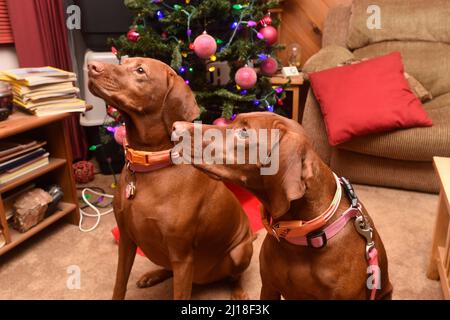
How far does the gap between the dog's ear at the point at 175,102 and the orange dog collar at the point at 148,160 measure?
9 cm

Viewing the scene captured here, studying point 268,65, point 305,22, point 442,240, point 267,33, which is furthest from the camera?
point 305,22

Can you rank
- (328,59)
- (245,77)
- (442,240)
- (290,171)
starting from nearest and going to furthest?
(290,171) < (442,240) < (245,77) < (328,59)

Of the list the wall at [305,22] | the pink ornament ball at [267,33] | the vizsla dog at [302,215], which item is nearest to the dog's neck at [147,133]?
the vizsla dog at [302,215]

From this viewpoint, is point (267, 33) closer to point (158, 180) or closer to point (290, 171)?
point (158, 180)

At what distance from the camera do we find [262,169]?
37.2 inches

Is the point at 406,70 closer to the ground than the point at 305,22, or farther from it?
closer to the ground

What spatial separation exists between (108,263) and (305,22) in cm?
264

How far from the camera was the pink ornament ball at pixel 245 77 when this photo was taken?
86.0 inches

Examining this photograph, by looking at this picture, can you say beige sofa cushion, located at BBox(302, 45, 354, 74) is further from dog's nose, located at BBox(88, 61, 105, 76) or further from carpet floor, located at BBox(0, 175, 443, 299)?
dog's nose, located at BBox(88, 61, 105, 76)

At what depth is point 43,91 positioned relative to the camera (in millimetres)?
1987

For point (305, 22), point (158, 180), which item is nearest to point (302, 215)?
point (158, 180)

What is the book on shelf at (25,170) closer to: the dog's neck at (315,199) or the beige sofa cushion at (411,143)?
the dog's neck at (315,199)

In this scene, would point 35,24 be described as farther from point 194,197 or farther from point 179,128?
point 179,128

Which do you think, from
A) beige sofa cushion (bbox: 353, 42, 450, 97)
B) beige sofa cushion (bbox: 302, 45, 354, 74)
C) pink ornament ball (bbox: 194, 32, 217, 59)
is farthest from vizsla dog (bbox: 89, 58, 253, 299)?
beige sofa cushion (bbox: 353, 42, 450, 97)
